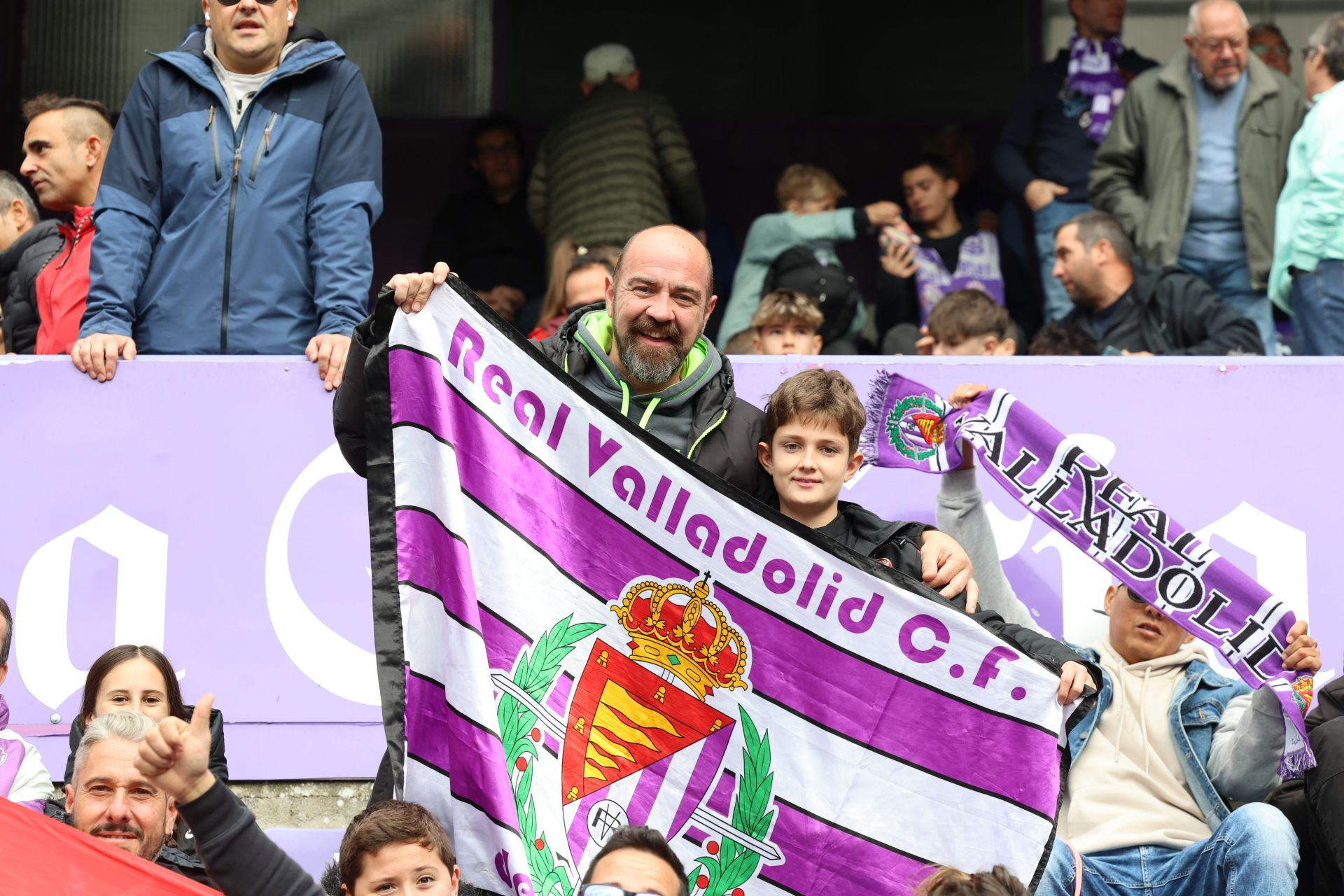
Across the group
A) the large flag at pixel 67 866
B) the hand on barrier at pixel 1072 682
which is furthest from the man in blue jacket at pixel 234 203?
the hand on barrier at pixel 1072 682

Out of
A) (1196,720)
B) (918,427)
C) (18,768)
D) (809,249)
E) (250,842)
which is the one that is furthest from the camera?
(809,249)

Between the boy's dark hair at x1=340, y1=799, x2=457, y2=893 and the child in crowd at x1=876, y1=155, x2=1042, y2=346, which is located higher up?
the child in crowd at x1=876, y1=155, x2=1042, y2=346

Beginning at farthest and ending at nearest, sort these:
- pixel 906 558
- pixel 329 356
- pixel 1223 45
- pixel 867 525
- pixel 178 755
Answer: pixel 1223 45 < pixel 329 356 < pixel 867 525 < pixel 906 558 < pixel 178 755

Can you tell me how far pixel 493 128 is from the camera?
9.34 metres

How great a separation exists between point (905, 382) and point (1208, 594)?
1071mm

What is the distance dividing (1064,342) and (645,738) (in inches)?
125

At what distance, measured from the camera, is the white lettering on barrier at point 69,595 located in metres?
5.79

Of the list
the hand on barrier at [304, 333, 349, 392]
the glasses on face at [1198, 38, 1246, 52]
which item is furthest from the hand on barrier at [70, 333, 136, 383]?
the glasses on face at [1198, 38, 1246, 52]

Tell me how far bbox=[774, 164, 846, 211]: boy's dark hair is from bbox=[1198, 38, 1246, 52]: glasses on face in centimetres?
164

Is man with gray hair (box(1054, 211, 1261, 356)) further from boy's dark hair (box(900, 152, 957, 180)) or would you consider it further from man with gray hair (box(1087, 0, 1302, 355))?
boy's dark hair (box(900, 152, 957, 180))

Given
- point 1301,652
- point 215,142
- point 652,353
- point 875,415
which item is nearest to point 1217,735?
point 1301,652

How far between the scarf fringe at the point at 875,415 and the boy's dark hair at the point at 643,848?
1684mm

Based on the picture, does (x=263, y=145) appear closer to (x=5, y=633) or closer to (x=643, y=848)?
(x=5, y=633)

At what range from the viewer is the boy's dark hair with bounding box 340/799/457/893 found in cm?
414
